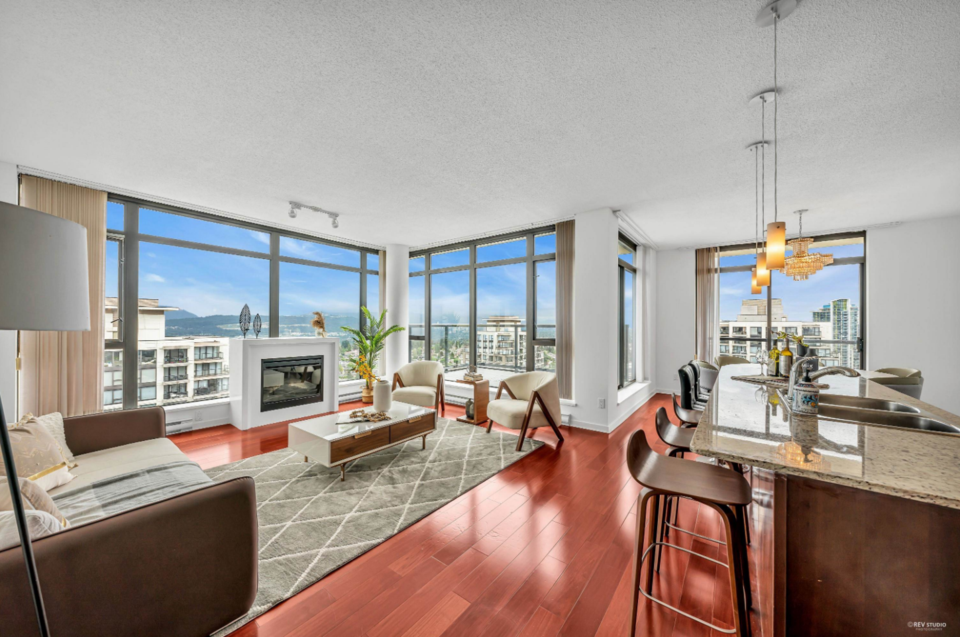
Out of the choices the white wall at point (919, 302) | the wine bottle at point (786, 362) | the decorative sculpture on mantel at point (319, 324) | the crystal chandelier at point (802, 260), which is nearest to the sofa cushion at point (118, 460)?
the decorative sculpture on mantel at point (319, 324)

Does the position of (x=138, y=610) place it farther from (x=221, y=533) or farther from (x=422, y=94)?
(x=422, y=94)

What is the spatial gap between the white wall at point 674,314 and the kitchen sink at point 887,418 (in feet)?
15.4

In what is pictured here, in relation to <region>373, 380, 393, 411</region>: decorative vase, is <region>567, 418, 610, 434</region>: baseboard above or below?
below

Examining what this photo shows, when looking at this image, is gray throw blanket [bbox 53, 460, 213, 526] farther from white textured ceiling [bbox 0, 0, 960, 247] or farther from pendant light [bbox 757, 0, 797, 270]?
pendant light [bbox 757, 0, 797, 270]

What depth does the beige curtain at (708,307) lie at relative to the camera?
6.15 metres

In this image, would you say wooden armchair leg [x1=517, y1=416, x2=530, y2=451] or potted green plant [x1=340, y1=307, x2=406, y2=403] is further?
potted green plant [x1=340, y1=307, x2=406, y2=403]

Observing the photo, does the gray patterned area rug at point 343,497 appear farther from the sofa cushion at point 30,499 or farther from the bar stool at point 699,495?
the bar stool at point 699,495

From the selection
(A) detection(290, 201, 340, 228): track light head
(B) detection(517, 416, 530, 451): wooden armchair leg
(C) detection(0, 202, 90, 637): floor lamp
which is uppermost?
(A) detection(290, 201, 340, 228): track light head

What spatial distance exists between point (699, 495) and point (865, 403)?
5.10ft

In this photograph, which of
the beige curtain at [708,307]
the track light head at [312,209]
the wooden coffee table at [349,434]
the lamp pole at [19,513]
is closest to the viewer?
the lamp pole at [19,513]

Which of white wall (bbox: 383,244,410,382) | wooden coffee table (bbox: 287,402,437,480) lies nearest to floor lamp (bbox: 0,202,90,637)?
wooden coffee table (bbox: 287,402,437,480)

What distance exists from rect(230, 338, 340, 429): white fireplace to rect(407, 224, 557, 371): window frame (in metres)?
1.66

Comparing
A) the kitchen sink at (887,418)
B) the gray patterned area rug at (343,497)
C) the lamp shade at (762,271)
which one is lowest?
the gray patterned area rug at (343,497)

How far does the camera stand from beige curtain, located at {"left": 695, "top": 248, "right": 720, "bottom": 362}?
20.2ft
